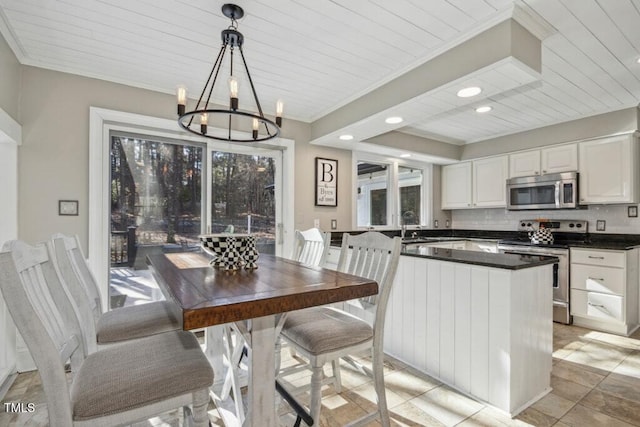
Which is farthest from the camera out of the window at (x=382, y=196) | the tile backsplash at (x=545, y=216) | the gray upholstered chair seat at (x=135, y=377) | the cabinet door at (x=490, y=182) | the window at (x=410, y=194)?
the window at (x=410, y=194)

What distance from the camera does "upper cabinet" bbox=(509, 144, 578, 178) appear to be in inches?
149

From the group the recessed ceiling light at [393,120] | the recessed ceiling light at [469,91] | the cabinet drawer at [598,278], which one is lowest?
the cabinet drawer at [598,278]

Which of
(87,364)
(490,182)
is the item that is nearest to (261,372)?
(87,364)

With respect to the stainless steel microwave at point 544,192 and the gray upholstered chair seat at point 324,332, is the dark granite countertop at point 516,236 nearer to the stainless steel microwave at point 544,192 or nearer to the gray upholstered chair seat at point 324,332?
the stainless steel microwave at point 544,192

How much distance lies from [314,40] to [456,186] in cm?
376

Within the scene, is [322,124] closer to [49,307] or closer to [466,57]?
[466,57]

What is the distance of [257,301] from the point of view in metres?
1.09

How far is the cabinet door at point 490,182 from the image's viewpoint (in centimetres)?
445

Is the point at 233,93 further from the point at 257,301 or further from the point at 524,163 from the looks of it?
the point at 524,163

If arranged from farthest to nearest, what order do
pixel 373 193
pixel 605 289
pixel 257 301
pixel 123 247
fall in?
pixel 373 193, pixel 605 289, pixel 123 247, pixel 257 301

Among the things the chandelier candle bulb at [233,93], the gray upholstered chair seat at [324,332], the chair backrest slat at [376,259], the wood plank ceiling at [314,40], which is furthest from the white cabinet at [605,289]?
the chandelier candle bulb at [233,93]

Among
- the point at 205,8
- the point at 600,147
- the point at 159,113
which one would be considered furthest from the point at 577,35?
the point at 159,113

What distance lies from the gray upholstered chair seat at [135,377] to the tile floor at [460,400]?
0.81 meters

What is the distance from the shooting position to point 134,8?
183 cm
